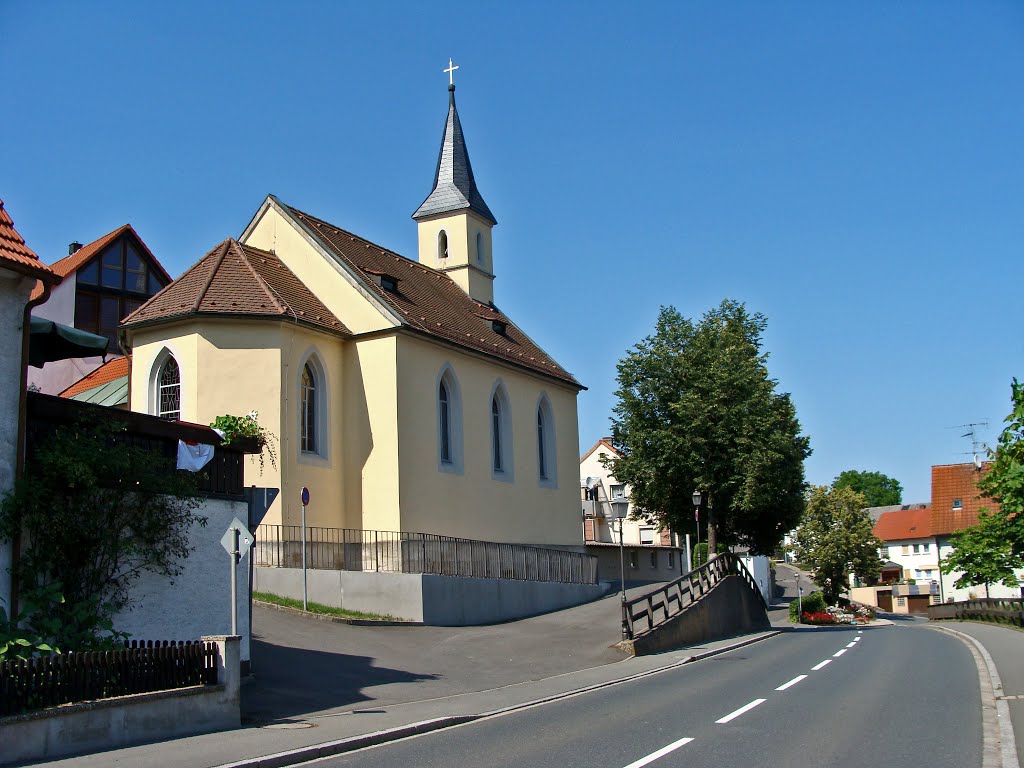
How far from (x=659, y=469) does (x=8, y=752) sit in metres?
34.9

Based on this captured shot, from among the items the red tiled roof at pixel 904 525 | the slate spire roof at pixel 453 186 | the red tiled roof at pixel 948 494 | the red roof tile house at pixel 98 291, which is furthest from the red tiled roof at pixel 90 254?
the red tiled roof at pixel 904 525

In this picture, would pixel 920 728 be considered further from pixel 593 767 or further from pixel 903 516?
pixel 903 516

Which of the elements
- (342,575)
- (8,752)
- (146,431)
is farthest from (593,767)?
(342,575)

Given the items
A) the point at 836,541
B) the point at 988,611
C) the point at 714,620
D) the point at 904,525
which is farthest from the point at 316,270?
the point at 904,525

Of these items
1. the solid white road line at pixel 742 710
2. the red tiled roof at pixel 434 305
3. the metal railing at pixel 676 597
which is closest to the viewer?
the solid white road line at pixel 742 710

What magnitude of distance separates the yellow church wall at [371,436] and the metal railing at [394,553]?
0.78m

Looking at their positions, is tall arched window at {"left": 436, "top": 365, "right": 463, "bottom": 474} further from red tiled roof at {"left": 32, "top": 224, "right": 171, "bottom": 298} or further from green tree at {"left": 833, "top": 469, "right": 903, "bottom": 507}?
green tree at {"left": 833, "top": 469, "right": 903, "bottom": 507}

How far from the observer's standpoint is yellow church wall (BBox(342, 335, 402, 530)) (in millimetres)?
28297

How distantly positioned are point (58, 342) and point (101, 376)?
23912 mm

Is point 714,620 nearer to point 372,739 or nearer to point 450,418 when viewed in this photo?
point 450,418

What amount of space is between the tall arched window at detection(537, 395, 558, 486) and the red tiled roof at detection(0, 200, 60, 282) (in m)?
26.4

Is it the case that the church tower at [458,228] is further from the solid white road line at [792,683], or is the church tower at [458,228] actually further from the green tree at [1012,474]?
the green tree at [1012,474]

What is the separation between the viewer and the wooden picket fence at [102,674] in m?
9.80

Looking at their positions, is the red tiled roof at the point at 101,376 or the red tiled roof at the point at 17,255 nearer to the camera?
the red tiled roof at the point at 17,255
